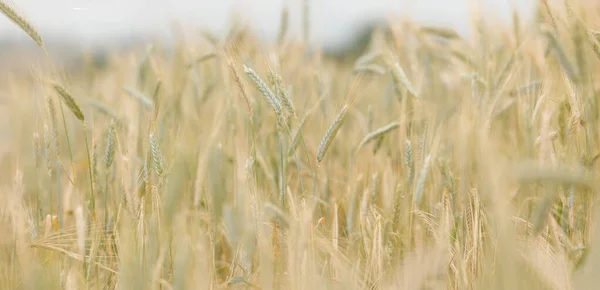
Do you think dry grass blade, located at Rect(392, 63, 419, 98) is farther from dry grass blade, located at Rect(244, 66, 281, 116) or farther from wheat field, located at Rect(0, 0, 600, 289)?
dry grass blade, located at Rect(244, 66, 281, 116)

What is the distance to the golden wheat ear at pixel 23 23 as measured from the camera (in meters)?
1.23

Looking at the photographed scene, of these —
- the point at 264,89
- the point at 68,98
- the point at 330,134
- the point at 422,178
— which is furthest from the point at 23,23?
the point at 422,178

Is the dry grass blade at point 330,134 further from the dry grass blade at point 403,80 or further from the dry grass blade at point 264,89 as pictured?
the dry grass blade at point 403,80

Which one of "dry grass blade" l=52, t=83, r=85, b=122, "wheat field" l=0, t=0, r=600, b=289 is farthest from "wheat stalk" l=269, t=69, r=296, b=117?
"dry grass blade" l=52, t=83, r=85, b=122

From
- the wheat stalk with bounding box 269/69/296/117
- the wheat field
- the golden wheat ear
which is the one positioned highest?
the golden wheat ear

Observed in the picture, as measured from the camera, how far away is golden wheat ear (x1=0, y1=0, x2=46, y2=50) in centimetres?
123

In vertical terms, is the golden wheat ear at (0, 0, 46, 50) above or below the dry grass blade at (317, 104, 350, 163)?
above

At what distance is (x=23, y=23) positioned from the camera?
1.25 m

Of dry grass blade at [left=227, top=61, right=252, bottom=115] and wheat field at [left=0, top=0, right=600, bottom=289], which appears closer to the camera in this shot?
wheat field at [left=0, top=0, right=600, bottom=289]

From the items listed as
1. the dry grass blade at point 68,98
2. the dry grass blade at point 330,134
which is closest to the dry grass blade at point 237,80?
the dry grass blade at point 330,134

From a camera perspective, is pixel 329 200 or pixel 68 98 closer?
pixel 68 98

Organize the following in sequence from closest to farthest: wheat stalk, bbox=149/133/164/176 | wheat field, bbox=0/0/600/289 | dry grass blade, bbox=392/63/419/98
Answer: wheat field, bbox=0/0/600/289, wheat stalk, bbox=149/133/164/176, dry grass blade, bbox=392/63/419/98

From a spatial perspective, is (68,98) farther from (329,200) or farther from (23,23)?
(329,200)

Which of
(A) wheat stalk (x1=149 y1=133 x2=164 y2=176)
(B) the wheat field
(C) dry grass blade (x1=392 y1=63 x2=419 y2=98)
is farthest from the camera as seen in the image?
(C) dry grass blade (x1=392 y1=63 x2=419 y2=98)
